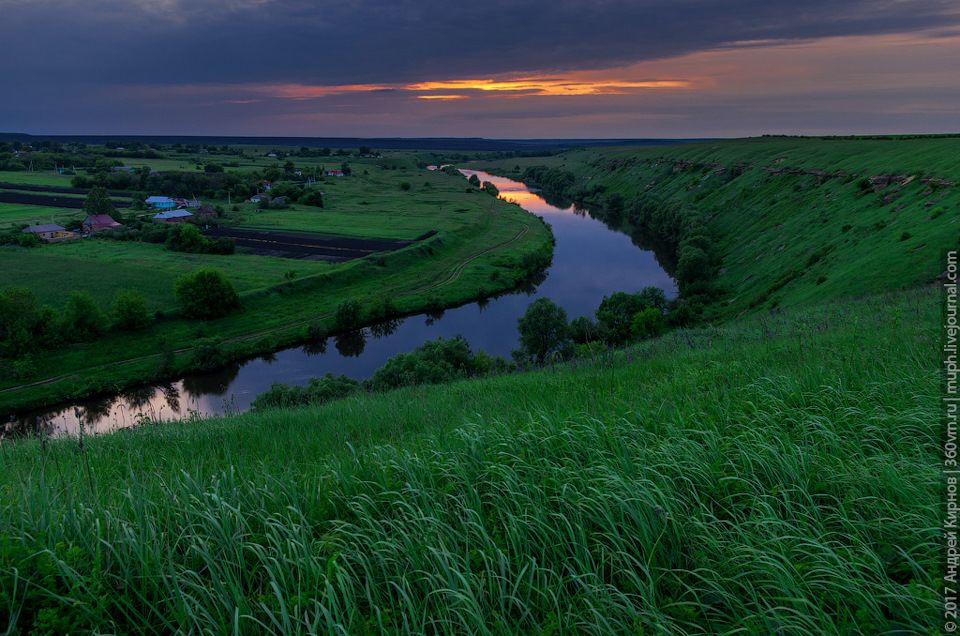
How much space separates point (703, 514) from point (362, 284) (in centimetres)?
6637

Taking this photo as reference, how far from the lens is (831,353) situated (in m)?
7.15

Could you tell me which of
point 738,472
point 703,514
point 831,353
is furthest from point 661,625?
point 831,353

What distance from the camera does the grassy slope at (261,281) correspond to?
144ft

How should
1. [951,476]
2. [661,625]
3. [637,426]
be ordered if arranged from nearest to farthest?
[661,625] → [951,476] → [637,426]

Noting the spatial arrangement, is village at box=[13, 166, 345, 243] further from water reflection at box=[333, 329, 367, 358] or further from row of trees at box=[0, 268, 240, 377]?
water reflection at box=[333, 329, 367, 358]

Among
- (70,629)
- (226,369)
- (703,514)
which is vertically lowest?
(226,369)

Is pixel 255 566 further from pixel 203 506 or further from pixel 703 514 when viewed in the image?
pixel 703 514

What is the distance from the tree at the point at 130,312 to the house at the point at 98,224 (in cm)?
5487

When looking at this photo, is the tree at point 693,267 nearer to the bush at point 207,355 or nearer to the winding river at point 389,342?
the winding river at point 389,342

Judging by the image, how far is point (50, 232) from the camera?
81625 mm

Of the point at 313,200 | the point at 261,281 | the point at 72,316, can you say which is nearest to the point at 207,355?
the point at 72,316

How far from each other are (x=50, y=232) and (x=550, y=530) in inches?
4340

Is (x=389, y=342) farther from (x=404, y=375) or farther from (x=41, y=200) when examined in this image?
(x=41, y=200)

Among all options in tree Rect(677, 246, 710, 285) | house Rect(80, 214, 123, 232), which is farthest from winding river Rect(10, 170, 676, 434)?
house Rect(80, 214, 123, 232)
